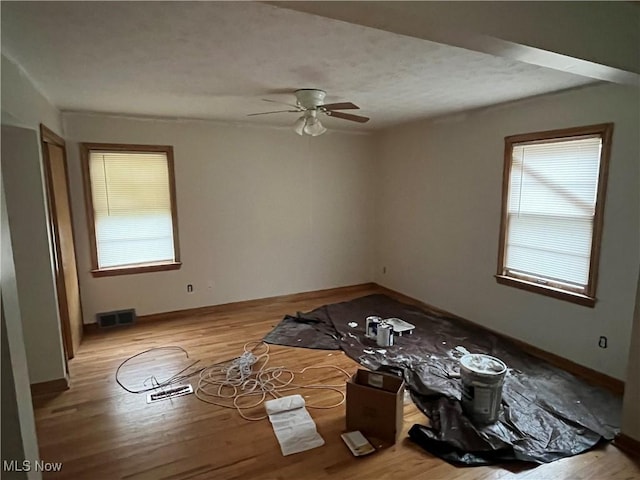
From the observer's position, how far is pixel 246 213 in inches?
204

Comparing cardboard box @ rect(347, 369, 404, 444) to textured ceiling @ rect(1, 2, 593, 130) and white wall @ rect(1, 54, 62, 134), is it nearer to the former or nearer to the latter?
textured ceiling @ rect(1, 2, 593, 130)

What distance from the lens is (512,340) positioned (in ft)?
13.2

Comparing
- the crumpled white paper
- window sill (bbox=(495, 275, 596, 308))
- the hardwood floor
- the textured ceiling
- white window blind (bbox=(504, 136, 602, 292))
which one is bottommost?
the hardwood floor

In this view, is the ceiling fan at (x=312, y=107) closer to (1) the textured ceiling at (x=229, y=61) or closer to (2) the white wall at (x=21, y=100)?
(1) the textured ceiling at (x=229, y=61)

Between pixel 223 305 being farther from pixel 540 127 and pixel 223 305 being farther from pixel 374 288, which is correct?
pixel 540 127

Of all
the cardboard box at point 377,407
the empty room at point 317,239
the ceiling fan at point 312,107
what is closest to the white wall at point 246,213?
the empty room at point 317,239

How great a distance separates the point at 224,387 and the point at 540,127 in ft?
12.2

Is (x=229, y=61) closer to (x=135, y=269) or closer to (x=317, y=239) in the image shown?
(x=135, y=269)

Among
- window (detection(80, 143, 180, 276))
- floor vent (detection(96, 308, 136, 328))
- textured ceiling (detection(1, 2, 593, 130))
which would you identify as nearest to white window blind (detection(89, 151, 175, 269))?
window (detection(80, 143, 180, 276))

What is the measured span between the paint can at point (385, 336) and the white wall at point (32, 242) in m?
2.87

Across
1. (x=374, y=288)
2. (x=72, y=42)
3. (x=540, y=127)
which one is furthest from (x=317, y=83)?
(x=374, y=288)

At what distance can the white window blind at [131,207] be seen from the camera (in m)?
4.39

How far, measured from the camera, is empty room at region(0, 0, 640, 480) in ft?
6.59

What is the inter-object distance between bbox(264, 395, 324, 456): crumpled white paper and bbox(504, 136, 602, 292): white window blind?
264 centimetres
